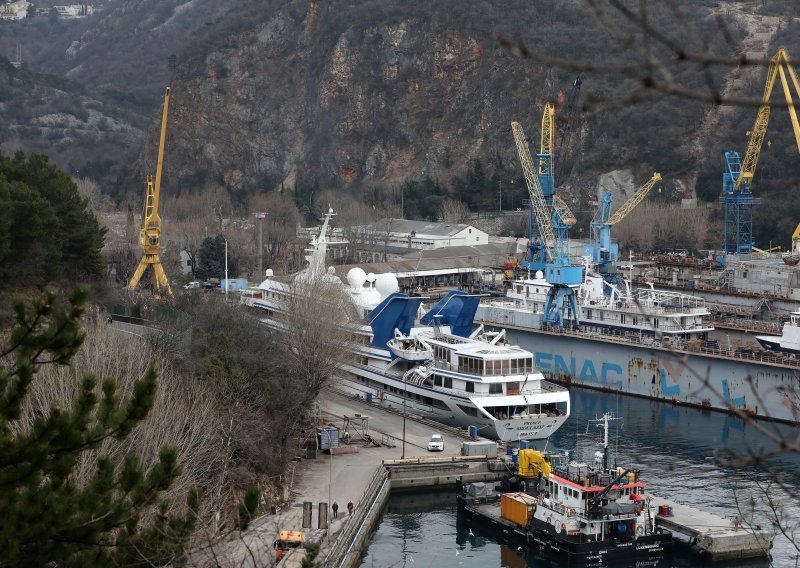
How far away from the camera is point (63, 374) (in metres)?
24.5

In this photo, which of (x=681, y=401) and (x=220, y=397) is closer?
(x=220, y=397)

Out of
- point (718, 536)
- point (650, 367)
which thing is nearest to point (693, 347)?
point (650, 367)

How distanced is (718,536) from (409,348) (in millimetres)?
16655

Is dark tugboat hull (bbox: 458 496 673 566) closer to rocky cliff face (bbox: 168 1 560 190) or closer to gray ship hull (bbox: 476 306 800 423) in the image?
gray ship hull (bbox: 476 306 800 423)

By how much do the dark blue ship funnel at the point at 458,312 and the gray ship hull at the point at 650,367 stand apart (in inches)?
239

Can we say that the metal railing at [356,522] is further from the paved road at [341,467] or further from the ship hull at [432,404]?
the ship hull at [432,404]

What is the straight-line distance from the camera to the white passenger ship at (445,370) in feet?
124

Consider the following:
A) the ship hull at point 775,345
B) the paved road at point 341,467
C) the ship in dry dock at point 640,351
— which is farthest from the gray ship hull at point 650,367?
the paved road at point 341,467

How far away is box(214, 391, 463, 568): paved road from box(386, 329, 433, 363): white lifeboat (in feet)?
6.90

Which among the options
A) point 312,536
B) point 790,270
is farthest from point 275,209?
point 312,536

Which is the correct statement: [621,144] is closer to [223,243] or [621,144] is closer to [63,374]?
[223,243]

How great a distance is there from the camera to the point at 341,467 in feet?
107

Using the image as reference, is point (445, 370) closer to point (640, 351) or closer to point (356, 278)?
point (356, 278)

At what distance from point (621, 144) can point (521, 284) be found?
39662 mm
